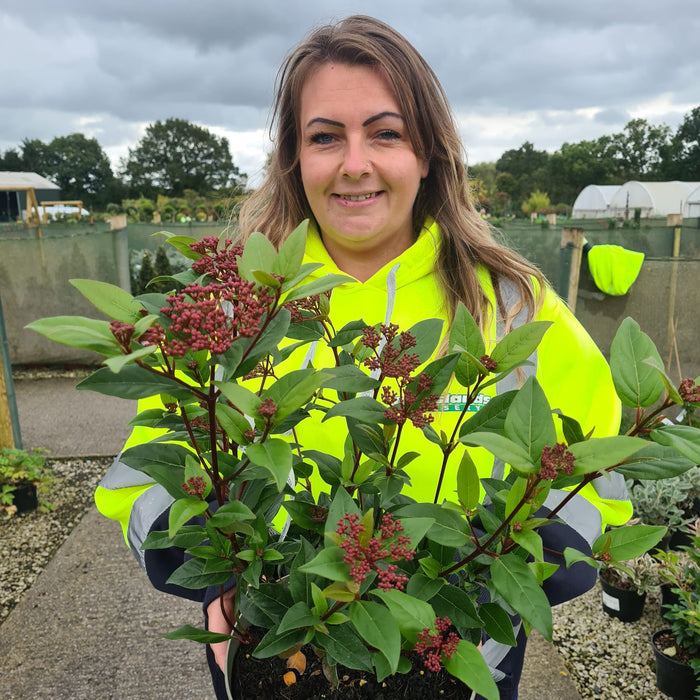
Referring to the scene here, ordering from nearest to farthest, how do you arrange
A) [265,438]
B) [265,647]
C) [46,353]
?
[265,438]
[265,647]
[46,353]

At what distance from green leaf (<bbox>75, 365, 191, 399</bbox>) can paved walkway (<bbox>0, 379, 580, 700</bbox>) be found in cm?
289

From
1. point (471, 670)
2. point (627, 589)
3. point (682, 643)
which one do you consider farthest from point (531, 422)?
point (627, 589)

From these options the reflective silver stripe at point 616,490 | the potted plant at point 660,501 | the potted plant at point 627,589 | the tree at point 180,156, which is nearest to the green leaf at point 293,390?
the reflective silver stripe at point 616,490

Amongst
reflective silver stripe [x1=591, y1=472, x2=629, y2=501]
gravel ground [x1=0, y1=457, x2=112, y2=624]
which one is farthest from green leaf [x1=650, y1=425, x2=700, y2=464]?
gravel ground [x1=0, y1=457, x2=112, y2=624]

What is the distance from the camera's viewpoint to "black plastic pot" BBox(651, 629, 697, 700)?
2.88 m

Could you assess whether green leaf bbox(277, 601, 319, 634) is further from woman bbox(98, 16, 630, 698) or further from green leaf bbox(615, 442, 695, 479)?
woman bbox(98, 16, 630, 698)

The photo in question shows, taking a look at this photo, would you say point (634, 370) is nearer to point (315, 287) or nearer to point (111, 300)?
point (315, 287)

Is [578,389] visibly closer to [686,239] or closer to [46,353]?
[686,239]

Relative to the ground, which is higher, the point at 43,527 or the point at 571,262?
the point at 571,262

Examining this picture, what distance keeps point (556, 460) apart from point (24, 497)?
498 cm

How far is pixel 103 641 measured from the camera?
3307mm

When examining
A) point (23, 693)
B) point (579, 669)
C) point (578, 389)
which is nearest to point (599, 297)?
point (579, 669)

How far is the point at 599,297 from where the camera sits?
219 inches

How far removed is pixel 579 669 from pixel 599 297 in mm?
3349
